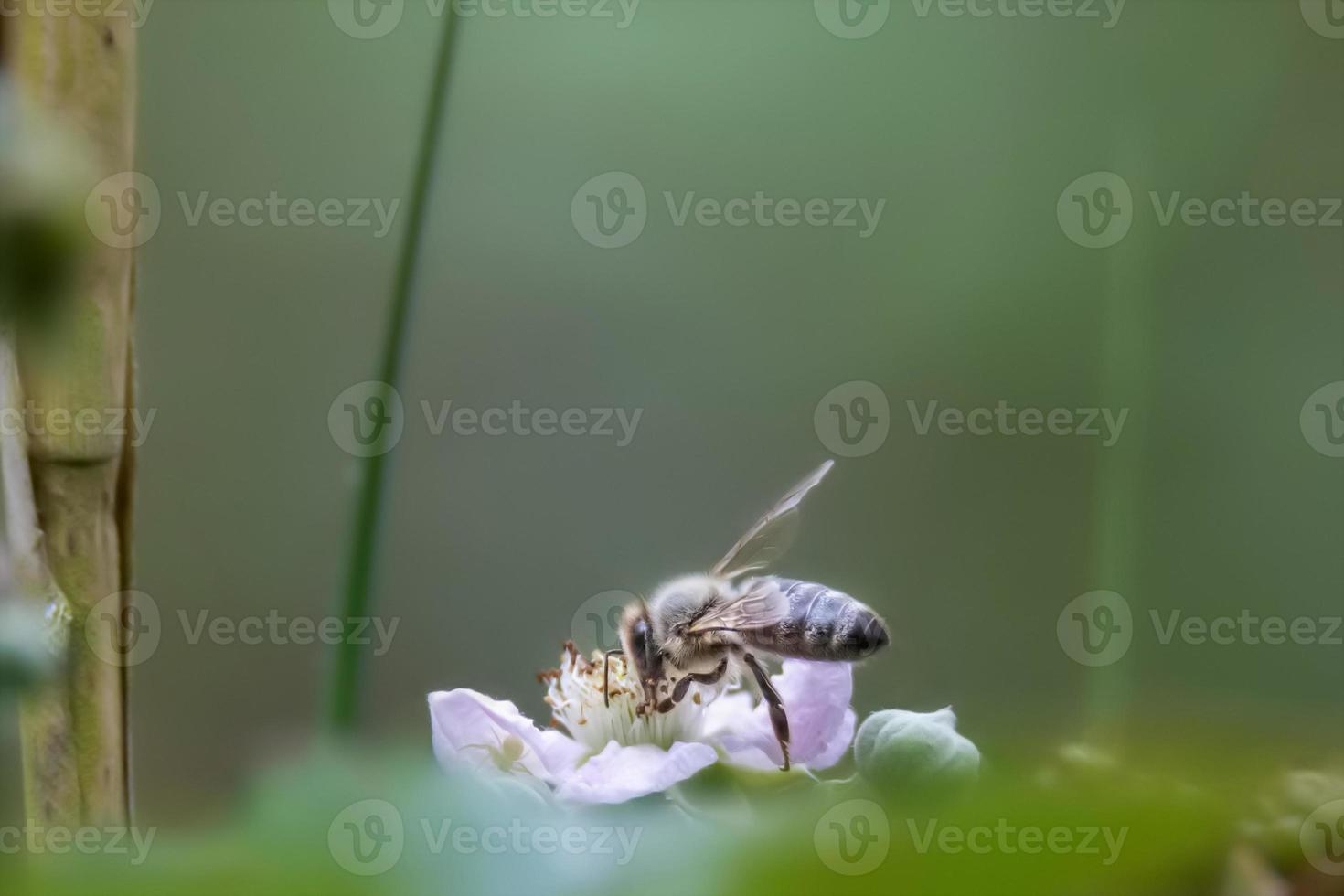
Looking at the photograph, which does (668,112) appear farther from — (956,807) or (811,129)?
(956,807)

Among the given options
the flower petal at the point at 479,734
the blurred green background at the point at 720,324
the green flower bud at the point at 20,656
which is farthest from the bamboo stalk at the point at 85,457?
the blurred green background at the point at 720,324

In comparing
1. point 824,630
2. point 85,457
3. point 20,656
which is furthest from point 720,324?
point 20,656

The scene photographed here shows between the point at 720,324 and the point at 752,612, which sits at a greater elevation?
the point at 720,324

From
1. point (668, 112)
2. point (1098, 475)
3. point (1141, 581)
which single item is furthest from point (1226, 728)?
point (668, 112)

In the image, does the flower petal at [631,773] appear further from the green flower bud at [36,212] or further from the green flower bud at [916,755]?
the green flower bud at [36,212]

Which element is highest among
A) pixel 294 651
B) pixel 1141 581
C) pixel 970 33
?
pixel 970 33

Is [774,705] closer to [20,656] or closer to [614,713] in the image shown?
[614,713]
